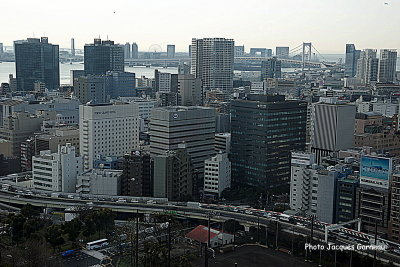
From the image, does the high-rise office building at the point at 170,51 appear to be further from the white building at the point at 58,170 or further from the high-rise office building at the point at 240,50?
the white building at the point at 58,170

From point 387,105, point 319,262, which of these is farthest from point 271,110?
point 387,105

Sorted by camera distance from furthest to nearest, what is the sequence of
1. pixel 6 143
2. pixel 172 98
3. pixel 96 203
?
pixel 172 98 → pixel 6 143 → pixel 96 203

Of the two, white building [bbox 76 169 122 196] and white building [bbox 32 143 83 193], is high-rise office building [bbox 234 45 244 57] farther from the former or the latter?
white building [bbox 76 169 122 196]

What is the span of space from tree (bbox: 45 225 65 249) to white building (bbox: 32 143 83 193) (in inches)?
187

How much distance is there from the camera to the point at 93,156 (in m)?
18.5

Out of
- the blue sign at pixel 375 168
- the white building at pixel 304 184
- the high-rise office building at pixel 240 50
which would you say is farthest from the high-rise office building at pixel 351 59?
the blue sign at pixel 375 168

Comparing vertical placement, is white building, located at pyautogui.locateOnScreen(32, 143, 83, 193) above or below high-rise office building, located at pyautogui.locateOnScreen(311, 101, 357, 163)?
below

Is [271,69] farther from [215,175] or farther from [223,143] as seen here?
[215,175]

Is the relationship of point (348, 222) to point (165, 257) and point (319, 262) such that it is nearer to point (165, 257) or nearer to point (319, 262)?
point (319, 262)

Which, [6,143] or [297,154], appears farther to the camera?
[6,143]

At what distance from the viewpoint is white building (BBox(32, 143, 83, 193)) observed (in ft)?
53.3

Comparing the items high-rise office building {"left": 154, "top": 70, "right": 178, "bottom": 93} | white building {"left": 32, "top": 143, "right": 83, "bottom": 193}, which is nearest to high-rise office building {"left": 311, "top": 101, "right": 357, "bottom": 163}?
white building {"left": 32, "top": 143, "right": 83, "bottom": 193}

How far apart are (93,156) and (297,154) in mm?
6948

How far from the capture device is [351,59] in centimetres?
6669
